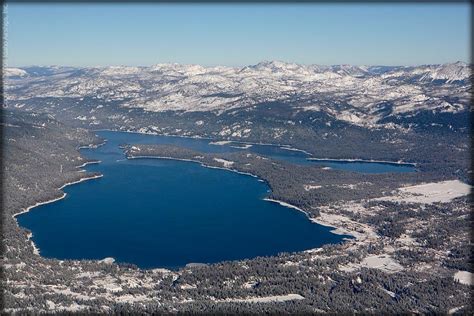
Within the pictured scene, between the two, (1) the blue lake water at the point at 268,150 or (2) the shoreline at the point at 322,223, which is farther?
(1) the blue lake water at the point at 268,150

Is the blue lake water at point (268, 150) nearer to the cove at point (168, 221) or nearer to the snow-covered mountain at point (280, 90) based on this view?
the cove at point (168, 221)

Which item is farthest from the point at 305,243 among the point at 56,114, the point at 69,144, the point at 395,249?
the point at 56,114

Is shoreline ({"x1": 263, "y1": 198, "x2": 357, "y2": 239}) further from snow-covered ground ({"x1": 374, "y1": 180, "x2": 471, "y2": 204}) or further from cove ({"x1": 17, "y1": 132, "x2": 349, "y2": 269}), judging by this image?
snow-covered ground ({"x1": 374, "y1": 180, "x2": 471, "y2": 204})

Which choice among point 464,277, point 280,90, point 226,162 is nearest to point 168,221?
point 464,277

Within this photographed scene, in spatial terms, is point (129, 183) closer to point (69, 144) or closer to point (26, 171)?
point (26, 171)

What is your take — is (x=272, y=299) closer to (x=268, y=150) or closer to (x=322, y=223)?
(x=322, y=223)

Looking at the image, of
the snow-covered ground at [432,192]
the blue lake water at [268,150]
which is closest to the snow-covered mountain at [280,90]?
the blue lake water at [268,150]

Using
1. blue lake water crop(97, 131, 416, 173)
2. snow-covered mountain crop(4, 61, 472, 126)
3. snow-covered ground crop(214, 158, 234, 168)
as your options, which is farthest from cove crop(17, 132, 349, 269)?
snow-covered mountain crop(4, 61, 472, 126)

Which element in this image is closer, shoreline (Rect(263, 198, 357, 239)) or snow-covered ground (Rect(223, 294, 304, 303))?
snow-covered ground (Rect(223, 294, 304, 303))
